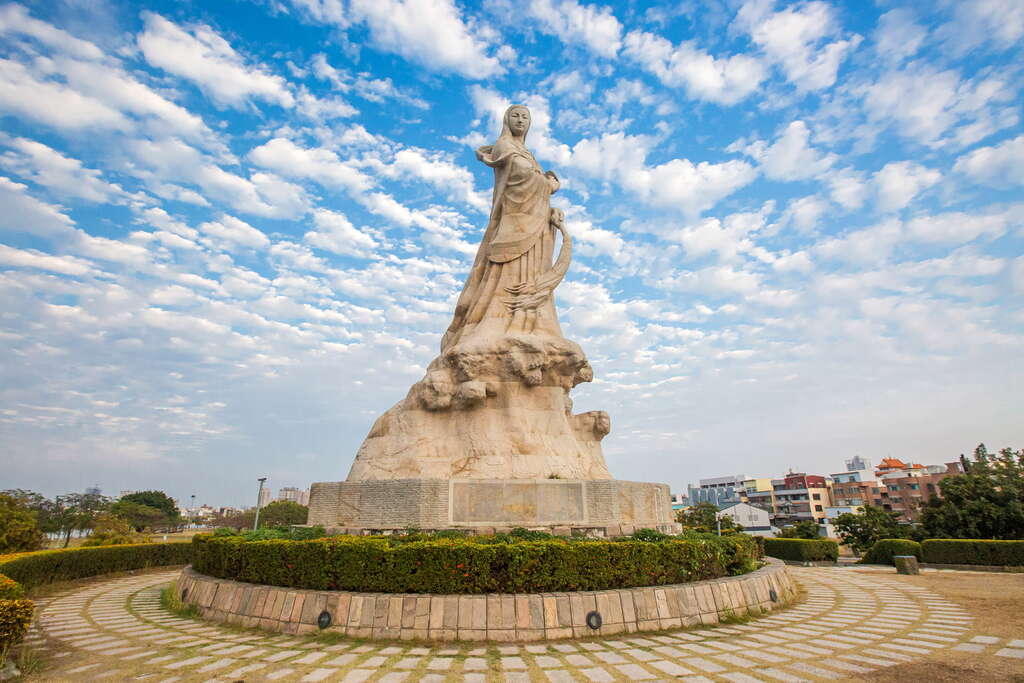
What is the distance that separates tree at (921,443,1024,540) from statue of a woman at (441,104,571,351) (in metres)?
18.1

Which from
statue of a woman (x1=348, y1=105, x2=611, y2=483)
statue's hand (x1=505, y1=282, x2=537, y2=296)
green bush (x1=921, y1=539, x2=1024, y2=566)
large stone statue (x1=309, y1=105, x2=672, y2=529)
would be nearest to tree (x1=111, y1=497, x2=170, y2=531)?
large stone statue (x1=309, y1=105, x2=672, y2=529)

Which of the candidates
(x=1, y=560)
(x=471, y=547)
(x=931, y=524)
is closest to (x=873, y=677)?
(x=471, y=547)

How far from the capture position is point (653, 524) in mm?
12266

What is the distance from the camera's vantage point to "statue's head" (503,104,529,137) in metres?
16.4

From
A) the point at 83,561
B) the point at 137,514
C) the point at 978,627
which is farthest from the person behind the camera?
the point at 137,514

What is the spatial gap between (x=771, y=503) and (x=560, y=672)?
7474 centimetres

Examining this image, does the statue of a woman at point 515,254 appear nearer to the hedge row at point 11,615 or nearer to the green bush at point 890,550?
the hedge row at point 11,615

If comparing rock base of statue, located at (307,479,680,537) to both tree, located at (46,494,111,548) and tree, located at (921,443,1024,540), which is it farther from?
tree, located at (46,494,111,548)

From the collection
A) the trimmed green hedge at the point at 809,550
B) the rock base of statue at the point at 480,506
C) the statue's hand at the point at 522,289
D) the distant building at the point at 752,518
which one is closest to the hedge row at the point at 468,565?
the rock base of statue at the point at 480,506

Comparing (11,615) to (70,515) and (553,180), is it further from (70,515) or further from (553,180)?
(70,515)

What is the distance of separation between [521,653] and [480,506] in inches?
179

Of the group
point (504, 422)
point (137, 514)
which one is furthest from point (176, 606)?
point (137, 514)

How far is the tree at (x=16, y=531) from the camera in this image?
604 inches

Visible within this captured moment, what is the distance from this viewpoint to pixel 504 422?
1308 centimetres
